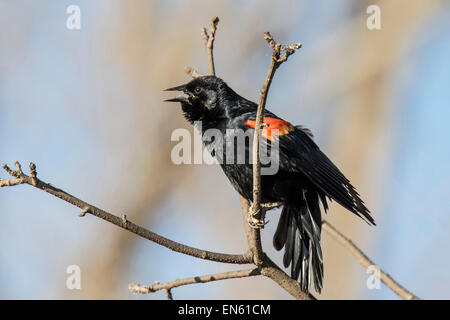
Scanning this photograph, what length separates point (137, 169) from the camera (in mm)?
5965

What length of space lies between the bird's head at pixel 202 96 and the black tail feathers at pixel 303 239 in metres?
0.78

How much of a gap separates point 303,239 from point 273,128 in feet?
2.27

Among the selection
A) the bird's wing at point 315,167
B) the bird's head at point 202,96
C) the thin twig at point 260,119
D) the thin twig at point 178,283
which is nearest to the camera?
the thin twig at point 260,119

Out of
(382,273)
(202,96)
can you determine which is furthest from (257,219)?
(202,96)

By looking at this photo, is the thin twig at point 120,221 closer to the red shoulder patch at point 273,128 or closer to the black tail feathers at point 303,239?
the black tail feathers at point 303,239

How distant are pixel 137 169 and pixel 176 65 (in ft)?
3.79

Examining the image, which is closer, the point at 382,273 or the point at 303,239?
the point at 382,273

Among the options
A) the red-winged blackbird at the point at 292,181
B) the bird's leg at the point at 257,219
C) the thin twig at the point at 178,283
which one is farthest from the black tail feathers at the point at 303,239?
the thin twig at the point at 178,283

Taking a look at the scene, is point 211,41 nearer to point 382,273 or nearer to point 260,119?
point 260,119

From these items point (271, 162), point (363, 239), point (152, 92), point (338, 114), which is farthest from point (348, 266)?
point (271, 162)

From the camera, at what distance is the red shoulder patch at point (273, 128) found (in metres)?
3.51

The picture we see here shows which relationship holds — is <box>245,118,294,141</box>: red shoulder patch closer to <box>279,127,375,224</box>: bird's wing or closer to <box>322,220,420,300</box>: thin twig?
<box>279,127,375,224</box>: bird's wing

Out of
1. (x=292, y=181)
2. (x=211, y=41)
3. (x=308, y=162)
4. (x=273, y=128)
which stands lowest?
(x=292, y=181)

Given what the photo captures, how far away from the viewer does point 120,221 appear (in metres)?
2.41
